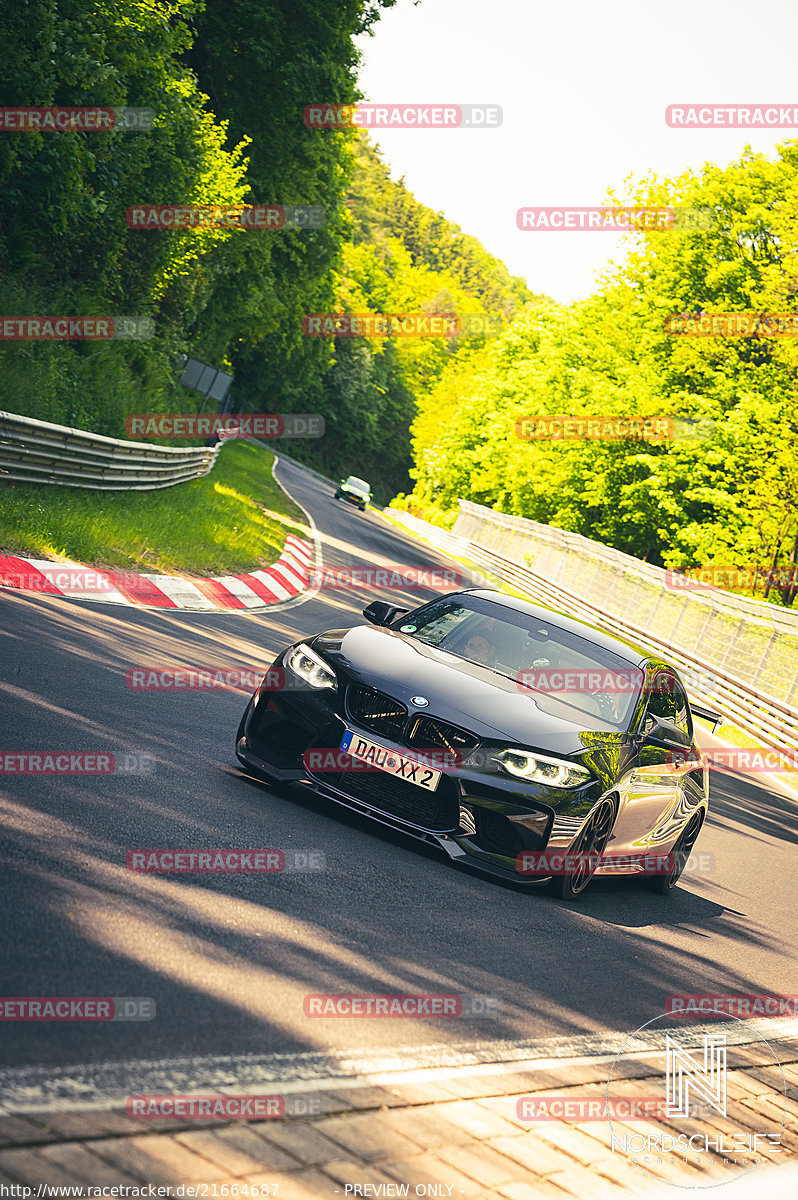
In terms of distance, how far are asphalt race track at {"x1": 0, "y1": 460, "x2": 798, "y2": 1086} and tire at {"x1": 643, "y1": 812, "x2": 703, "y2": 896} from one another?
0.15 meters

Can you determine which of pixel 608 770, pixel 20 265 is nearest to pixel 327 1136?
pixel 608 770

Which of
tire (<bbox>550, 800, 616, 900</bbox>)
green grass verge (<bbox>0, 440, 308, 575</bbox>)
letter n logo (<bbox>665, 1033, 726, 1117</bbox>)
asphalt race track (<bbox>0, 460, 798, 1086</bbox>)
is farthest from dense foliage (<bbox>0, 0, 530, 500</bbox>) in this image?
letter n logo (<bbox>665, 1033, 726, 1117</bbox>)

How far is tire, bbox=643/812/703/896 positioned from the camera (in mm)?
8562

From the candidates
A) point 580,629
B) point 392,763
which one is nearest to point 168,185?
point 580,629

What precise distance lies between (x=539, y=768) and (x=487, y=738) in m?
0.32

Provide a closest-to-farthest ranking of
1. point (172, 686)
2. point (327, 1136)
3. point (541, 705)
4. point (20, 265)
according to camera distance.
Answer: point (327, 1136) < point (541, 705) < point (172, 686) < point (20, 265)

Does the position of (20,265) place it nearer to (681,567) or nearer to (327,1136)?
(327,1136)

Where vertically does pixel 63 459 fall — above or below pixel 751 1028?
above

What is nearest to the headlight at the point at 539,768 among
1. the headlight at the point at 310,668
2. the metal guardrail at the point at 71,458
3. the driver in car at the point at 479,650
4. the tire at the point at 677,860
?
the headlight at the point at 310,668

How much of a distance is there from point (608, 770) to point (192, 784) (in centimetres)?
231

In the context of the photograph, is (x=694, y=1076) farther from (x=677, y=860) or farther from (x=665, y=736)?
(x=677, y=860)

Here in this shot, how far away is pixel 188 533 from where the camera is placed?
19.0 m

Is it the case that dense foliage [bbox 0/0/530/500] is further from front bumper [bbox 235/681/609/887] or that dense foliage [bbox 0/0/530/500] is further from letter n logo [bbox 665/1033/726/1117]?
letter n logo [bbox 665/1033/726/1117]

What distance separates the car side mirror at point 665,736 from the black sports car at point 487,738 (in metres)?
0.02
